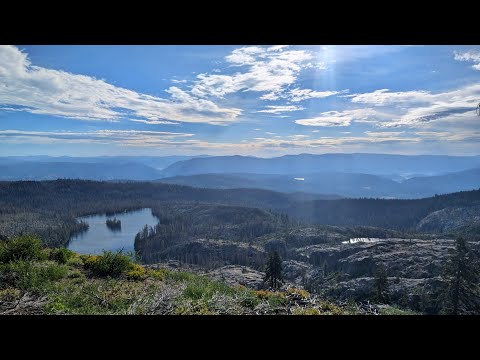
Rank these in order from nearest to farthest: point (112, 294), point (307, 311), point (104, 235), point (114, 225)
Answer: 1. point (307, 311)
2. point (112, 294)
3. point (104, 235)
4. point (114, 225)

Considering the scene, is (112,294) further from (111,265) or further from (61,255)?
(61,255)

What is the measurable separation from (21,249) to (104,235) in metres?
160

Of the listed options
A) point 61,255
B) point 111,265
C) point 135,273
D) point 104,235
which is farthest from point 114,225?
point 135,273

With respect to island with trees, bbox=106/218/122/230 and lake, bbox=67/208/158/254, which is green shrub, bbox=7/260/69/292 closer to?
lake, bbox=67/208/158/254

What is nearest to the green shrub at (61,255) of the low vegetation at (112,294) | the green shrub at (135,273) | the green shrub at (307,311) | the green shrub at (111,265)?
the low vegetation at (112,294)

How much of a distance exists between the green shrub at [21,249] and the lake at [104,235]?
11398cm

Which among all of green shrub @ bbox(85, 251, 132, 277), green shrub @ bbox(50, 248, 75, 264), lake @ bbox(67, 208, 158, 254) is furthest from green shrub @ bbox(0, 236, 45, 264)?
lake @ bbox(67, 208, 158, 254)

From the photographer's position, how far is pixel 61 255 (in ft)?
27.2

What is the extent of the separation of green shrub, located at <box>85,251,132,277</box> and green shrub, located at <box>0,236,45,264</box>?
1.32 metres
